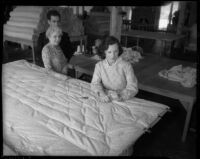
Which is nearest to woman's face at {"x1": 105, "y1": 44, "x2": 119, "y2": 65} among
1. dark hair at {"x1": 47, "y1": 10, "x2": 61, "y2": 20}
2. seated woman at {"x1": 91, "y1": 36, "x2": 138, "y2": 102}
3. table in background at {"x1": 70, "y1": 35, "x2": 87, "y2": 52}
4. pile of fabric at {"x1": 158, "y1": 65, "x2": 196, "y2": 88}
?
seated woman at {"x1": 91, "y1": 36, "x2": 138, "y2": 102}

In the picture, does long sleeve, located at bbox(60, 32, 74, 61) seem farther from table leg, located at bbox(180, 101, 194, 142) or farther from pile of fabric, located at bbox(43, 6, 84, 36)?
table leg, located at bbox(180, 101, 194, 142)

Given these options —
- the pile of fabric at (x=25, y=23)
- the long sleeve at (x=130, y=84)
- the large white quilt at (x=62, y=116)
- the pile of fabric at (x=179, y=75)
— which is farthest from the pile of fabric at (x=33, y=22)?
the pile of fabric at (x=179, y=75)

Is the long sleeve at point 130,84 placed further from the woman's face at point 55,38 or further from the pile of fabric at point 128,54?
the woman's face at point 55,38

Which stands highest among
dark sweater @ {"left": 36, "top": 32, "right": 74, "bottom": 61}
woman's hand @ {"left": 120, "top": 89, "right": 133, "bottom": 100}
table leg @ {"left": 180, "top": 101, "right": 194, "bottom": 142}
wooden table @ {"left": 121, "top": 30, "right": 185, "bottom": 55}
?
wooden table @ {"left": 121, "top": 30, "right": 185, "bottom": 55}

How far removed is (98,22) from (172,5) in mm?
315

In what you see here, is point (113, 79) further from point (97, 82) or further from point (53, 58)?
point (53, 58)

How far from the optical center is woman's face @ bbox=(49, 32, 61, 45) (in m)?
0.76

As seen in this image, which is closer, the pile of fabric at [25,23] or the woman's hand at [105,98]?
the pile of fabric at [25,23]

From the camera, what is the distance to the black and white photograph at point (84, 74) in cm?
63

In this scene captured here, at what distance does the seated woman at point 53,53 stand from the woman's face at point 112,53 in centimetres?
20

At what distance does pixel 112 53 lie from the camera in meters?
0.76

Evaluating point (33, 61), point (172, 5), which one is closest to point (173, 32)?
point (172, 5)

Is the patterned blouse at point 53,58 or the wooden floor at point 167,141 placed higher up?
the patterned blouse at point 53,58

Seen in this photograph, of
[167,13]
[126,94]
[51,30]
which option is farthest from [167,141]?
[51,30]
